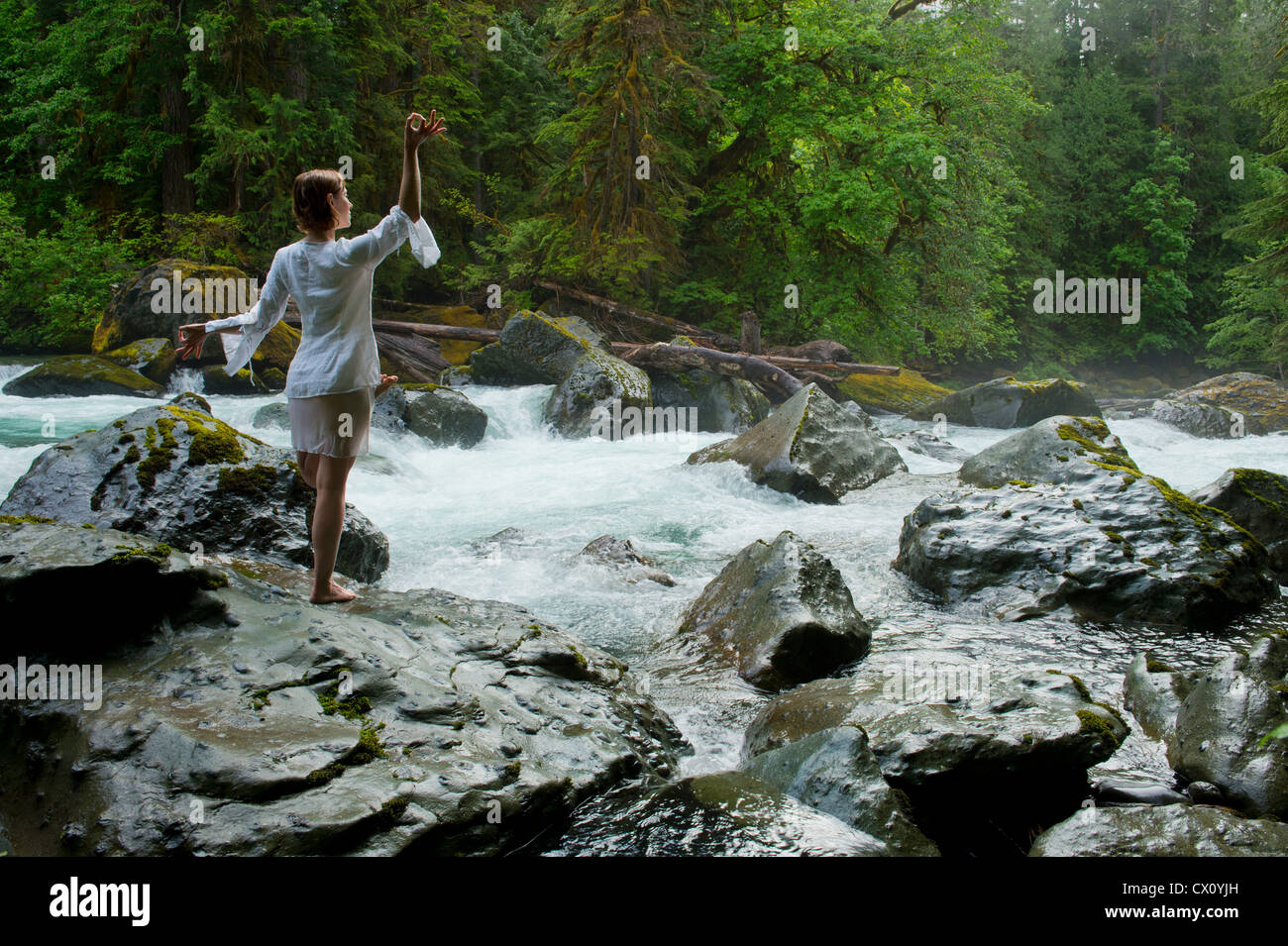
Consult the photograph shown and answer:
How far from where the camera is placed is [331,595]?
13.6 ft

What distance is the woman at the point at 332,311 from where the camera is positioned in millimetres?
3529

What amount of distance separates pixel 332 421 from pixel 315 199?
980 millimetres

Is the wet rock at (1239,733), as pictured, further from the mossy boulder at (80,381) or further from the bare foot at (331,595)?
the mossy boulder at (80,381)

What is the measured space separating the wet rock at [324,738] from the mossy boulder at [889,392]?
1705 cm

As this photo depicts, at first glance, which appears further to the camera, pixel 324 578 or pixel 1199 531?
pixel 1199 531

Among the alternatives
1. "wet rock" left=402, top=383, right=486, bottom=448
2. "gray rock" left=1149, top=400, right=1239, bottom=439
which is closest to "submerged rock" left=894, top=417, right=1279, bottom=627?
"wet rock" left=402, top=383, right=486, bottom=448

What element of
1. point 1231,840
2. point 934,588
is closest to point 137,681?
point 1231,840

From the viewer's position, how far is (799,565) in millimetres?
5285

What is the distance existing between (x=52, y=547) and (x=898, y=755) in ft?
11.7

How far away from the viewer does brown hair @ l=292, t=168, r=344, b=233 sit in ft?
11.7

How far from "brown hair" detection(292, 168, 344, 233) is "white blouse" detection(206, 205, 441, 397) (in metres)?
0.10

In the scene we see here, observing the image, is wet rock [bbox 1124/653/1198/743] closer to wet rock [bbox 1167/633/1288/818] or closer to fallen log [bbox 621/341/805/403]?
wet rock [bbox 1167/633/1288/818]

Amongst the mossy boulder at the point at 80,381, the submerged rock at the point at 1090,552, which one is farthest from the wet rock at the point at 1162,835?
the mossy boulder at the point at 80,381
